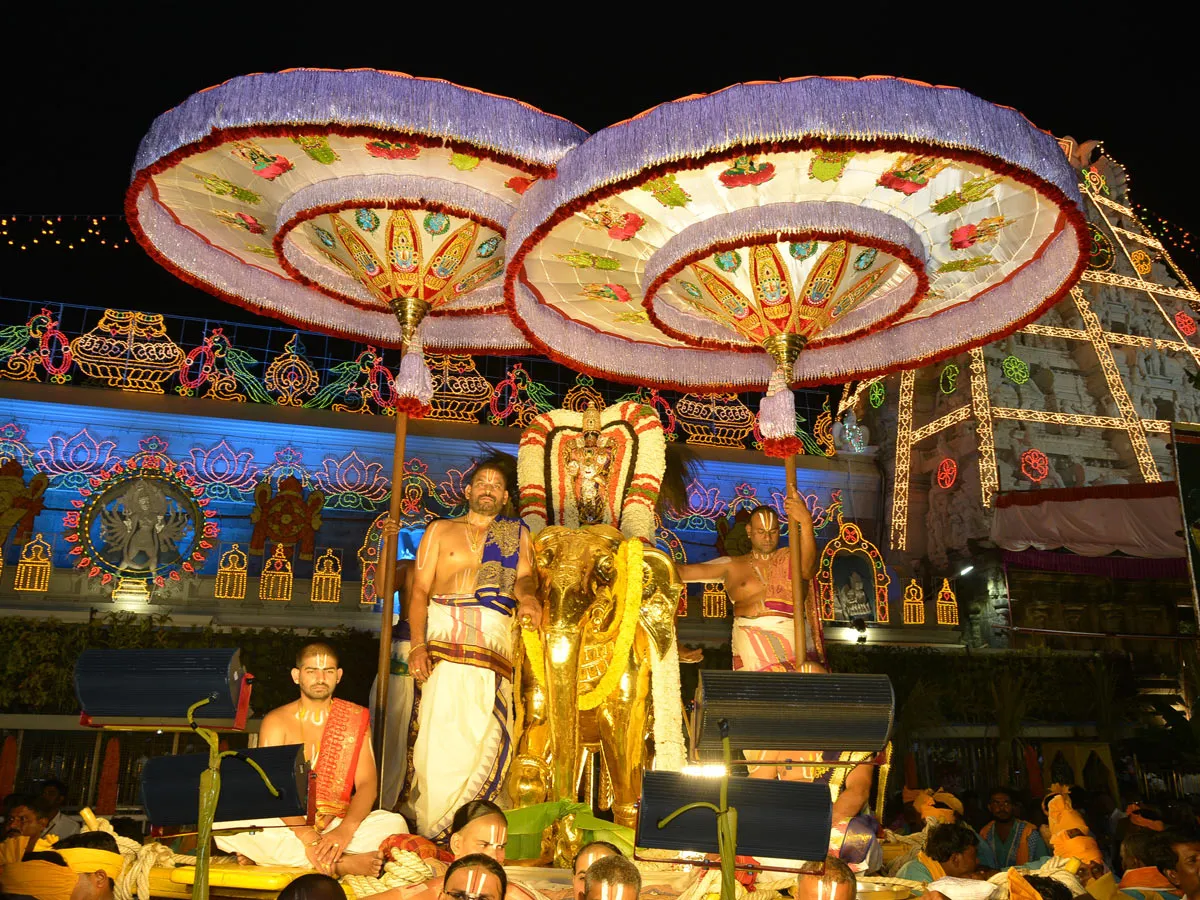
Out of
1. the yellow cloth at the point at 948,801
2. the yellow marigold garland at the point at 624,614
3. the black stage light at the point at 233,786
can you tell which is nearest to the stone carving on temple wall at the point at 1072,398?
the yellow cloth at the point at 948,801

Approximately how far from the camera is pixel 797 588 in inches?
249

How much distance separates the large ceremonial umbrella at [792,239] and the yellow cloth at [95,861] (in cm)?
365

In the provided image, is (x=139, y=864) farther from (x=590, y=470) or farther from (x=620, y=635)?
(x=590, y=470)

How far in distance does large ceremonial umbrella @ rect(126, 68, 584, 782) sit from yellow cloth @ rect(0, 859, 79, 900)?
204 centimetres

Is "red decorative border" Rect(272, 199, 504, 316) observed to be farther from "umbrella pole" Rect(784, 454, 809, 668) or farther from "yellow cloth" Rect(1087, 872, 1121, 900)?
"yellow cloth" Rect(1087, 872, 1121, 900)

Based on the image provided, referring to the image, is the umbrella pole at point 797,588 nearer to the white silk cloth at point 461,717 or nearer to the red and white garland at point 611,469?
the red and white garland at point 611,469

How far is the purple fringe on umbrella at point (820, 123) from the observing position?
496 centimetres

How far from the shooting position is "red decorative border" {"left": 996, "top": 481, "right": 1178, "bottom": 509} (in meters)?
16.7

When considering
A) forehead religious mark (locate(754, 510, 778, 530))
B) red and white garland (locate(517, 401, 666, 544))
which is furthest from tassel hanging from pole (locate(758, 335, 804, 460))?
red and white garland (locate(517, 401, 666, 544))

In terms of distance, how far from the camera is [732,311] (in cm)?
654

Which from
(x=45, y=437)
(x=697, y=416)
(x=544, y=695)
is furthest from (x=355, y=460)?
(x=544, y=695)

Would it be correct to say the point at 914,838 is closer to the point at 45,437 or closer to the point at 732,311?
the point at 732,311

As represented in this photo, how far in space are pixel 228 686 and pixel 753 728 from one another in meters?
1.77

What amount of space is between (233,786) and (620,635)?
2.68m
